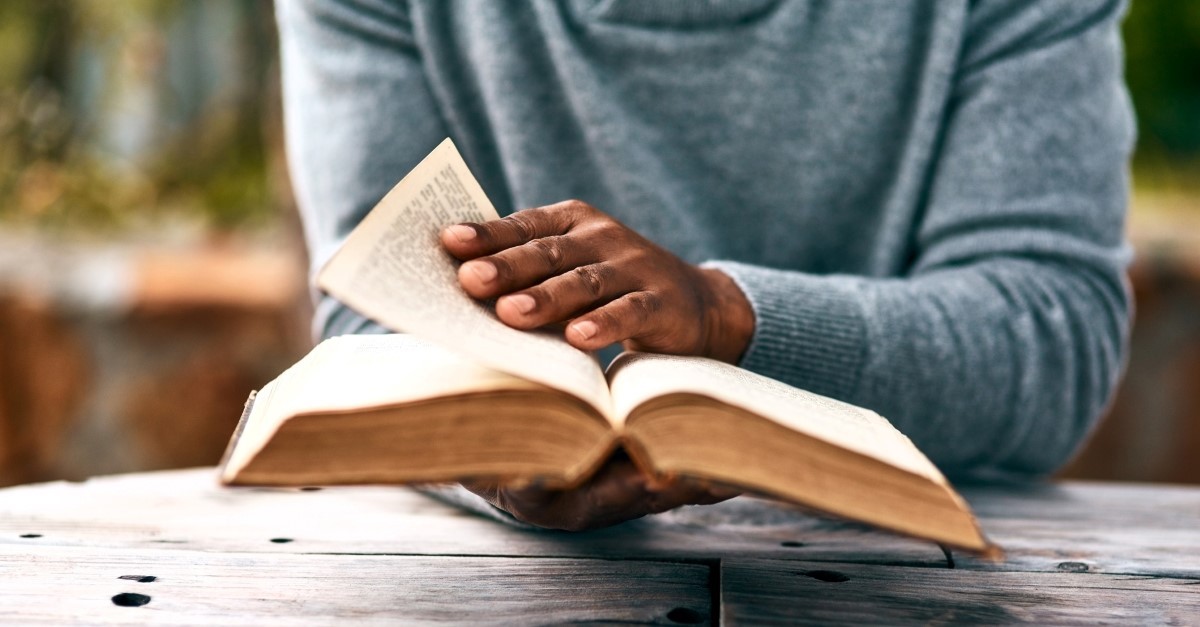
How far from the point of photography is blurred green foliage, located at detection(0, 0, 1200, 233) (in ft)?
11.4

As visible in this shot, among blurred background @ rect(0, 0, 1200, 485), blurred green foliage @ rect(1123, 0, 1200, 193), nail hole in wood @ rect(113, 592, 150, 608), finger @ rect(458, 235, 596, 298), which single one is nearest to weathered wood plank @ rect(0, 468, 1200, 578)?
nail hole in wood @ rect(113, 592, 150, 608)

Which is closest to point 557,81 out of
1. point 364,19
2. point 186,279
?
point 364,19

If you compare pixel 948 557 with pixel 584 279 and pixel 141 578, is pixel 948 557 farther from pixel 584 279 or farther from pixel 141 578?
pixel 141 578

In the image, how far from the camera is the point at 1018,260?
3.38 ft

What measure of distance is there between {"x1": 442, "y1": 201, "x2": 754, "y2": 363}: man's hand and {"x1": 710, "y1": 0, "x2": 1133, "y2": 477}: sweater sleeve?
24 centimetres

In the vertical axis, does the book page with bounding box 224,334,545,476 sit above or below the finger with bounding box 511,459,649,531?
above

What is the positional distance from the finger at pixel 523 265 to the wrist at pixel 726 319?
0.14 metres

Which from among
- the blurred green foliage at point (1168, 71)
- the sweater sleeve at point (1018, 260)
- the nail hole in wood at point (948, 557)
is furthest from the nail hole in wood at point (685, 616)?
the blurred green foliage at point (1168, 71)

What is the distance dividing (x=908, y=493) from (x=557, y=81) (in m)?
0.75

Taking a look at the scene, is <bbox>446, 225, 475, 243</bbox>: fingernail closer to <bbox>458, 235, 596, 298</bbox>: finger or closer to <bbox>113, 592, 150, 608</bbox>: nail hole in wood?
<bbox>458, 235, 596, 298</bbox>: finger

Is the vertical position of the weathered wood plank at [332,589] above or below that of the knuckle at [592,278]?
below

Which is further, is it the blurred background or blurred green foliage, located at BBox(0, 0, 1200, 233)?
blurred green foliage, located at BBox(0, 0, 1200, 233)

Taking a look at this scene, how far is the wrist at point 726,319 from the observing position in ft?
2.59

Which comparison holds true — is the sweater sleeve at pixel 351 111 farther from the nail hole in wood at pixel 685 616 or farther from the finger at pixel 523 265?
the nail hole in wood at pixel 685 616
